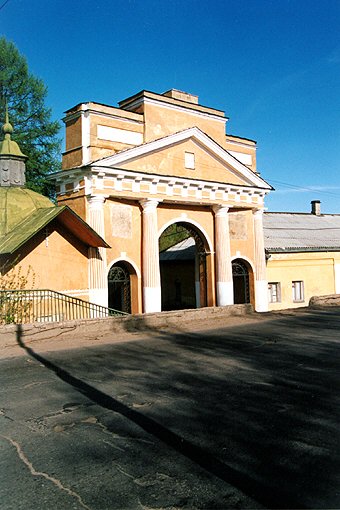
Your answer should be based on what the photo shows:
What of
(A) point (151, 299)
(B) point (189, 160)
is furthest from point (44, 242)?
(B) point (189, 160)

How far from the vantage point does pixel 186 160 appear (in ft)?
62.8

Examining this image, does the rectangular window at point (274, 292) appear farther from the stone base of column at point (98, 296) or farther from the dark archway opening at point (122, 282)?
the stone base of column at point (98, 296)

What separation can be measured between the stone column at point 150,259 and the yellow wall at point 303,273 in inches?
357

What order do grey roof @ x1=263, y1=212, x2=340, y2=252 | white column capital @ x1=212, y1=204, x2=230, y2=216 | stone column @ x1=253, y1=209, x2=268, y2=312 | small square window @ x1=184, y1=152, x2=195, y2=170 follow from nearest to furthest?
small square window @ x1=184, y1=152, x2=195, y2=170, white column capital @ x1=212, y1=204, x2=230, y2=216, stone column @ x1=253, y1=209, x2=268, y2=312, grey roof @ x1=263, y1=212, x2=340, y2=252

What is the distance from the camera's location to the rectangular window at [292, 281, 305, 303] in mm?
26173

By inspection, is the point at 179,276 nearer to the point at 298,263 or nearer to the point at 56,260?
the point at 298,263

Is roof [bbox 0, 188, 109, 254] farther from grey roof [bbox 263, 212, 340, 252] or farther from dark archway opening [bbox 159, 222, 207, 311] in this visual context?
grey roof [bbox 263, 212, 340, 252]

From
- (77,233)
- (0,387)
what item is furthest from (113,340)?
(77,233)

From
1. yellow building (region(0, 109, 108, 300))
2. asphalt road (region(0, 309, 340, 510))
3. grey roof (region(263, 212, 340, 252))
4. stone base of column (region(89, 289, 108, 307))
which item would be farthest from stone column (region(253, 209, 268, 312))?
asphalt road (region(0, 309, 340, 510))

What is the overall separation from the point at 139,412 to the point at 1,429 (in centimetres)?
155

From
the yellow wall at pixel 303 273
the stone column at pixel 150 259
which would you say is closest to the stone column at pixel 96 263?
the stone column at pixel 150 259

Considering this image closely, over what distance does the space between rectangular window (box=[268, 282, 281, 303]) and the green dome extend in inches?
524

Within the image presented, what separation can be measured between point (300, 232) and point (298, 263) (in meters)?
4.09

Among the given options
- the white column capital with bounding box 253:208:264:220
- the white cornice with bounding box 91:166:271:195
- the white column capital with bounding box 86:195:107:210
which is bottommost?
the white column capital with bounding box 86:195:107:210
